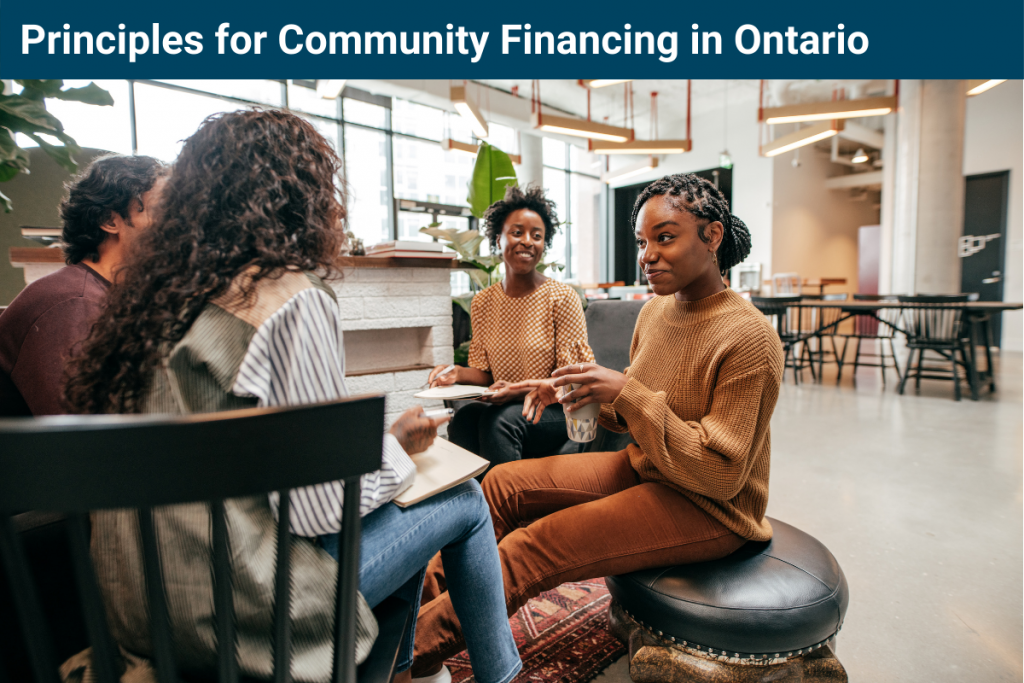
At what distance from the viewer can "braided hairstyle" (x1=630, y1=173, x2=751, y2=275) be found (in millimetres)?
1203

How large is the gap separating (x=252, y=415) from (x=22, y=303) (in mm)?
1141

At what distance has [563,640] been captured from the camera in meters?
1.46

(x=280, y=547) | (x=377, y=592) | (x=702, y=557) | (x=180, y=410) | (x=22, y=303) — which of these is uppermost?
(x=22, y=303)

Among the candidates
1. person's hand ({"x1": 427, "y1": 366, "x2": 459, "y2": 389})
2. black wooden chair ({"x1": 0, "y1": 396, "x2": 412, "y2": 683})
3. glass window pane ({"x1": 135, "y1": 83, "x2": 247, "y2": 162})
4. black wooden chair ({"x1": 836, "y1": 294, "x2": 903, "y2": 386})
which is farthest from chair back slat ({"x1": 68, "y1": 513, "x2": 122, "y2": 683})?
glass window pane ({"x1": 135, "y1": 83, "x2": 247, "y2": 162})

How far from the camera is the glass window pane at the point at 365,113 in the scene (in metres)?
8.05

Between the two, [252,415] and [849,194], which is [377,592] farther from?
[849,194]

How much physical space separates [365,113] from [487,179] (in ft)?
20.9

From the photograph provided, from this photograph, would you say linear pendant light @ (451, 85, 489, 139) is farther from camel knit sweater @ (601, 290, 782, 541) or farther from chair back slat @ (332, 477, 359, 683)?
chair back slat @ (332, 477, 359, 683)

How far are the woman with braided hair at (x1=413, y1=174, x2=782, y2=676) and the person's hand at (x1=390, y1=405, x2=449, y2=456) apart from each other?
13.0 inches
